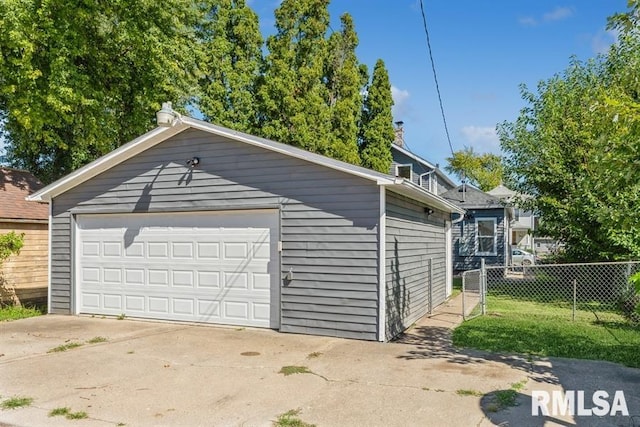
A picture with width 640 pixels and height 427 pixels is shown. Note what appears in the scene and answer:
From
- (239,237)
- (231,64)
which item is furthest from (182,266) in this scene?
(231,64)

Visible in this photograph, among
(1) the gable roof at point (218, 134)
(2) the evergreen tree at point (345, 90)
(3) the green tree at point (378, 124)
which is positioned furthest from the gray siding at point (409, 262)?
(3) the green tree at point (378, 124)

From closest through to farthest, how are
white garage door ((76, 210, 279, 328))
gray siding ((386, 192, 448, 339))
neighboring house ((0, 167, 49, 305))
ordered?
gray siding ((386, 192, 448, 339))
white garage door ((76, 210, 279, 328))
neighboring house ((0, 167, 49, 305))

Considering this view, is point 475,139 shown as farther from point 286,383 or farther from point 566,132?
point 286,383

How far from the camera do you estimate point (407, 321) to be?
8641 millimetres

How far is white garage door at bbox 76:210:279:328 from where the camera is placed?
8.35m

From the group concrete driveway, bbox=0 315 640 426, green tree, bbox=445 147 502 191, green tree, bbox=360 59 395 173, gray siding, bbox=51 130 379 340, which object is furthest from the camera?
green tree, bbox=445 147 502 191

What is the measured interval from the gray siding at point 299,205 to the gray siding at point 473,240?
13755 mm

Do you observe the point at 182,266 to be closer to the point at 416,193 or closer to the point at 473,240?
the point at 416,193

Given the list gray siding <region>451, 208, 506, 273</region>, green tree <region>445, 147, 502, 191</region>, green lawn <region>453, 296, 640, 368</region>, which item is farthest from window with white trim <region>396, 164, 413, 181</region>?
green tree <region>445, 147, 502, 191</region>

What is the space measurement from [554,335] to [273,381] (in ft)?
16.4

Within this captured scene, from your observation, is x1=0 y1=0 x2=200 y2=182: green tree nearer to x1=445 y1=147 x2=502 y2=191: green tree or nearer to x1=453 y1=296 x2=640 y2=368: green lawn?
x1=453 y1=296 x2=640 y2=368: green lawn

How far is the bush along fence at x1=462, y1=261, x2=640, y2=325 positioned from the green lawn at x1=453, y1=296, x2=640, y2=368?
26 cm

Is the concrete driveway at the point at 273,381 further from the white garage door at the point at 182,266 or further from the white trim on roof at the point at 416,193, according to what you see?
the white trim on roof at the point at 416,193

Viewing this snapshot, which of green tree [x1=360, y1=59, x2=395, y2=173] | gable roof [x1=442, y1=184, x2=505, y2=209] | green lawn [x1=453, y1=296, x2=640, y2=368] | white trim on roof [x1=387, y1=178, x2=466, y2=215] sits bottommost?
green lawn [x1=453, y1=296, x2=640, y2=368]
